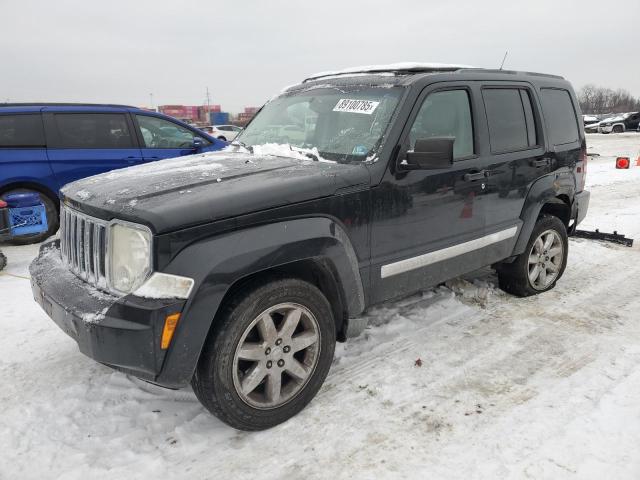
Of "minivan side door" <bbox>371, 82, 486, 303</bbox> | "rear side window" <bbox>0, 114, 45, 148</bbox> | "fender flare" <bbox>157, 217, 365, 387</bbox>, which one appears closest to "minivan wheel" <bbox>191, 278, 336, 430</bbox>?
"fender flare" <bbox>157, 217, 365, 387</bbox>

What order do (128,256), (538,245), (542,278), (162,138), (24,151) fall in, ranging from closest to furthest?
1. (128,256)
2. (538,245)
3. (542,278)
4. (24,151)
5. (162,138)

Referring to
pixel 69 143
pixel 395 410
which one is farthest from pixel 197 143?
pixel 395 410

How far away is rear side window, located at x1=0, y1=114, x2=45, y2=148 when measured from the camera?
638 cm

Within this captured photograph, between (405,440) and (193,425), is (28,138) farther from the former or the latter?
(405,440)

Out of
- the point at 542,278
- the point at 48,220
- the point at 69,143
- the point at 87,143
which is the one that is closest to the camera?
the point at 542,278

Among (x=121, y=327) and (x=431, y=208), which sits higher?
(x=431, y=208)

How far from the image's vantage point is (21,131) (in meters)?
6.47

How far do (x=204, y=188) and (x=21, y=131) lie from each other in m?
5.34

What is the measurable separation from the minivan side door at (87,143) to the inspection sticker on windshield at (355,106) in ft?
15.3

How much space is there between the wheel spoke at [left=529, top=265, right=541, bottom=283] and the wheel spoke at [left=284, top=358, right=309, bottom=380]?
271 centimetres

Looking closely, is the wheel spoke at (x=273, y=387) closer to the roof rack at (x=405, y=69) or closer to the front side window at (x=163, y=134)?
the roof rack at (x=405, y=69)

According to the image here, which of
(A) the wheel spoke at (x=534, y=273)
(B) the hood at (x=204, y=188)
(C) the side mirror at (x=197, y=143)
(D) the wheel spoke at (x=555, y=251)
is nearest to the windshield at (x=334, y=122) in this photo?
(B) the hood at (x=204, y=188)

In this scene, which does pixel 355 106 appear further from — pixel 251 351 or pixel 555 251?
pixel 555 251

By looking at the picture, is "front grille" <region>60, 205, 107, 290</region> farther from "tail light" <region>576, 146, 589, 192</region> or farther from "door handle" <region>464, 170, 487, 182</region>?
"tail light" <region>576, 146, 589, 192</region>
